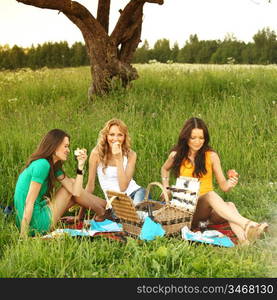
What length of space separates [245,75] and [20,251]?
754 cm

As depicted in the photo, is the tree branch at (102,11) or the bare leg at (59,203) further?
the tree branch at (102,11)

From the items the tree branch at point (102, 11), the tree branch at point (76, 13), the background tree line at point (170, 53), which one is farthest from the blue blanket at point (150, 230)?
the background tree line at point (170, 53)

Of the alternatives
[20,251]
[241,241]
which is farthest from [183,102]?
[20,251]

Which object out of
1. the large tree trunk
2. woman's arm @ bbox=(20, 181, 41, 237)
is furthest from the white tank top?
the large tree trunk

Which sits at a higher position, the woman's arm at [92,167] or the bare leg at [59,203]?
the woman's arm at [92,167]

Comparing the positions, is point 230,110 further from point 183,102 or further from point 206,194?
point 206,194

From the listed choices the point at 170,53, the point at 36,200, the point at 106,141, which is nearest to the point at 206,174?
the point at 106,141

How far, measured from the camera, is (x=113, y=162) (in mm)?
5531

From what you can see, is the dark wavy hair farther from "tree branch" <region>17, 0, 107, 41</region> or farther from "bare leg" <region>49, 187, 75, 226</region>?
"tree branch" <region>17, 0, 107, 41</region>

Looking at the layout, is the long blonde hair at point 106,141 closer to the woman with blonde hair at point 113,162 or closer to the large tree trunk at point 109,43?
the woman with blonde hair at point 113,162

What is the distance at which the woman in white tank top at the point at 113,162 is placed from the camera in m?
5.38

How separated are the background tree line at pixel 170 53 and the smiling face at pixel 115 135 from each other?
678 centimetres

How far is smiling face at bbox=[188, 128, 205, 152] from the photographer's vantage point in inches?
202
